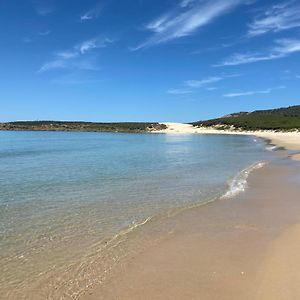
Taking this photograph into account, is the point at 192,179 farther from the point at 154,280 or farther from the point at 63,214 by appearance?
the point at 154,280

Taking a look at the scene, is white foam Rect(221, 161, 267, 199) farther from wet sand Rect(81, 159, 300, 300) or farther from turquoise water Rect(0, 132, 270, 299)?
wet sand Rect(81, 159, 300, 300)

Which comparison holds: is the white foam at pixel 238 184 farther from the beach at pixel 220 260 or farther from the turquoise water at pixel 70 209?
the beach at pixel 220 260

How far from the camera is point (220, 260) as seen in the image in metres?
7.80

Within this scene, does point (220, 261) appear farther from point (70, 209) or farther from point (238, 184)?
point (238, 184)

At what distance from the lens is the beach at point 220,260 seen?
21.0 feet

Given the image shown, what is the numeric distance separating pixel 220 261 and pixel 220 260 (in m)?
0.06

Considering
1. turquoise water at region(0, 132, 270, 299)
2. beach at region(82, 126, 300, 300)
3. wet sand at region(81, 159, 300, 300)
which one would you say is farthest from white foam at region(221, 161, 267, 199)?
wet sand at region(81, 159, 300, 300)

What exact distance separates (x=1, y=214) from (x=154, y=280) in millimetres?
6560

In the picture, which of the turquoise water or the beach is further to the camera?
the turquoise water

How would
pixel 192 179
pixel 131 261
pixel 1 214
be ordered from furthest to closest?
pixel 192 179 < pixel 1 214 < pixel 131 261

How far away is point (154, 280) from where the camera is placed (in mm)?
6910

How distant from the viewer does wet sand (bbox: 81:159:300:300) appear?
6402 mm

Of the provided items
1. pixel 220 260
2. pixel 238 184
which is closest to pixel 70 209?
pixel 220 260

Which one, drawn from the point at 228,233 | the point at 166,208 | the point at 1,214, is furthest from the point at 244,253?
the point at 1,214
